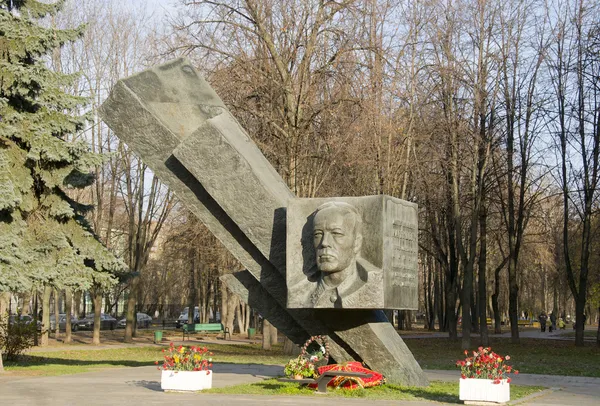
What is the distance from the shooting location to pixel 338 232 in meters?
10.7

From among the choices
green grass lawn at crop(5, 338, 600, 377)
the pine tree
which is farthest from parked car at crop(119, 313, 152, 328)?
the pine tree

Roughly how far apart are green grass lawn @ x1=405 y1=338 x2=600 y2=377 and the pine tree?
8281mm

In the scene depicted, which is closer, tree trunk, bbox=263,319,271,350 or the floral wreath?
the floral wreath

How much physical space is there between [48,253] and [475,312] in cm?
2940

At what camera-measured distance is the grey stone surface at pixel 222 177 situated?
38.0 feet

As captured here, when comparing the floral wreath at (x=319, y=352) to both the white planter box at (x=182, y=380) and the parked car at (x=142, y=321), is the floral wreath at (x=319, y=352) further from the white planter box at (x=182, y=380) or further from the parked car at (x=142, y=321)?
the parked car at (x=142, y=321)

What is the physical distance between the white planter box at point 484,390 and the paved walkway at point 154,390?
51 cm

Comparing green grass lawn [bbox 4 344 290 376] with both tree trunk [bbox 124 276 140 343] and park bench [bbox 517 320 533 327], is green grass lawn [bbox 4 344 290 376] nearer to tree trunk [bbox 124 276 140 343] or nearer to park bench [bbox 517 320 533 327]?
tree trunk [bbox 124 276 140 343]

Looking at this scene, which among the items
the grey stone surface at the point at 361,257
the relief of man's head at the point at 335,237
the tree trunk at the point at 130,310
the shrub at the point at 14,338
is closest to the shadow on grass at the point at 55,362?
the shrub at the point at 14,338

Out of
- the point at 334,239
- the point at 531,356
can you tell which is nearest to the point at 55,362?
the point at 334,239

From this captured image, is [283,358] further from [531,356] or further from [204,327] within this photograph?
[204,327]

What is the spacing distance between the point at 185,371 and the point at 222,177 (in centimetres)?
279

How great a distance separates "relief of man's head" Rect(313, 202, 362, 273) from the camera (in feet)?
34.9

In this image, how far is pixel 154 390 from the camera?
Answer: 11.8m
